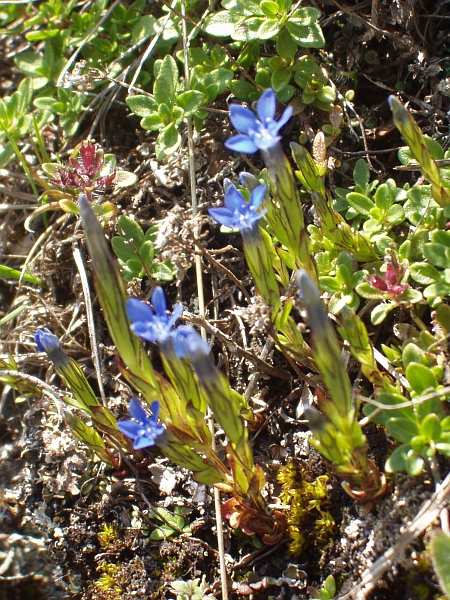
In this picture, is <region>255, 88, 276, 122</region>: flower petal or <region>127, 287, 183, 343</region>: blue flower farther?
<region>255, 88, 276, 122</region>: flower petal

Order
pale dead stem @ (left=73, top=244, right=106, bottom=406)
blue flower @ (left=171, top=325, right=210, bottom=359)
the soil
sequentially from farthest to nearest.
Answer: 1. pale dead stem @ (left=73, top=244, right=106, bottom=406)
2. the soil
3. blue flower @ (left=171, top=325, right=210, bottom=359)

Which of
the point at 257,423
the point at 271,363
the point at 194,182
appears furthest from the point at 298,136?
the point at 257,423

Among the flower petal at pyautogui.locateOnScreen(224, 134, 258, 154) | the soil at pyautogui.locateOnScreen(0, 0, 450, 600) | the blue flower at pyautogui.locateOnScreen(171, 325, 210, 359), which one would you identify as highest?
the flower petal at pyautogui.locateOnScreen(224, 134, 258, 154)

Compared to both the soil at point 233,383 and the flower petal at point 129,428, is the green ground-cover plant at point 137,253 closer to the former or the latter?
the soil at point 233,383

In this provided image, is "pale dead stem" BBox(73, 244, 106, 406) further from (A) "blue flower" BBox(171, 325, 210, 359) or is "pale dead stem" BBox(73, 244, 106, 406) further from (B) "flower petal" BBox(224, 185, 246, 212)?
(B) "flower petal" BBox(224, 185, 246, 212)

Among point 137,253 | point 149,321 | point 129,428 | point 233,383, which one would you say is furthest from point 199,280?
point 129,428

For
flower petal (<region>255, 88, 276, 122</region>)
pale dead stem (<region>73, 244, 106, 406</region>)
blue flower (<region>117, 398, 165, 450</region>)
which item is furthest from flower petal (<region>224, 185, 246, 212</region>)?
pale dead stem (<region>73, 244, 106, 406</region>)

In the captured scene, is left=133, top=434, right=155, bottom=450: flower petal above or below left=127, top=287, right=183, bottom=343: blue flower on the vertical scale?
below

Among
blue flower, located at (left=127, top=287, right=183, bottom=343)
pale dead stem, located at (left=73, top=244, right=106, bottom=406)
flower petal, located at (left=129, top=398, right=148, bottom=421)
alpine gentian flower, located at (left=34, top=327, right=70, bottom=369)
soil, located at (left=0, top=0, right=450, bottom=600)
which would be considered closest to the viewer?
blue flower, located at (left=127, top=287, right=183, bottom=343)
